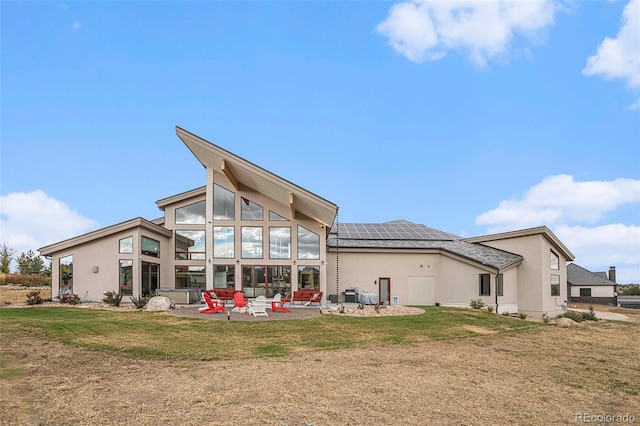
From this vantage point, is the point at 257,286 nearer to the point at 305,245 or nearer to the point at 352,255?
the point at 305,245

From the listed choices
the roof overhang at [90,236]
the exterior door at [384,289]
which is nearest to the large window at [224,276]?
the roof overhang at [90,236]

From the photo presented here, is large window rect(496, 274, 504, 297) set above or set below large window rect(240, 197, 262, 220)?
below

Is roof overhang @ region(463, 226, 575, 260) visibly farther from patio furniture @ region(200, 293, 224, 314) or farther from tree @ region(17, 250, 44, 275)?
tree @ region(17, 250, 44, 275)

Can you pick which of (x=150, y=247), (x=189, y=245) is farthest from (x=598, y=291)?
(x=150, y=247)

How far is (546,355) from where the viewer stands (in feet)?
35.9

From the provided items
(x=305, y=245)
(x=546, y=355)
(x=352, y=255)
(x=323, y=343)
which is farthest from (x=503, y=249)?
(x=323, y=343)

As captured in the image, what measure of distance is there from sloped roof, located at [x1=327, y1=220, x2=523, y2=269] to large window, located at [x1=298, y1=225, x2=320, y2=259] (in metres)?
1.36

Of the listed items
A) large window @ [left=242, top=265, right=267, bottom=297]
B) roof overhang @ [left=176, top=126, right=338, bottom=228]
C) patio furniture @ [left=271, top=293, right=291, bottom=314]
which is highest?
roof overhang @ [left=176, top=126, right=338, bottom=228]

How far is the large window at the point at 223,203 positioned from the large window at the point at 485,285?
13.2 metres

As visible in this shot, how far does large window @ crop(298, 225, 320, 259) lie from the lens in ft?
74.5

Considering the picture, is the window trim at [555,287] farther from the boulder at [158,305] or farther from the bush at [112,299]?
the bush at [112,299]

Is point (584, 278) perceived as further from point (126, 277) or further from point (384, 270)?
point (126, 277)

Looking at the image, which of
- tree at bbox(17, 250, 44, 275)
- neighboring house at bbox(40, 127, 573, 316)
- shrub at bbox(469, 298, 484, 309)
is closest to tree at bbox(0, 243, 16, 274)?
tree at bbox(17, 250, 44, 275)

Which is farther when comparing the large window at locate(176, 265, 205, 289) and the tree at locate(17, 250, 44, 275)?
the tree at locate(17, 250, 44, 275)
